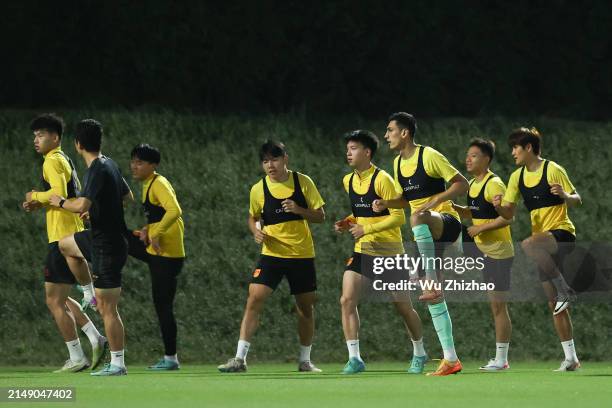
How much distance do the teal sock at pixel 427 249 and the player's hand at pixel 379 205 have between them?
443mm

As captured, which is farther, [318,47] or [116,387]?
[318,47]

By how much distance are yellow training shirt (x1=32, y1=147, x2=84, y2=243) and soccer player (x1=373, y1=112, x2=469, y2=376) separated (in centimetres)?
296

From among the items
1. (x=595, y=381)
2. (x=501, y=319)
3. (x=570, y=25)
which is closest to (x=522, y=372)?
(x=501, y=319)

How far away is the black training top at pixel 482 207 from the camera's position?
1305cm

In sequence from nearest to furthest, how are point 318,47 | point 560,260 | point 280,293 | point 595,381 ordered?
point 595,381 < point 560,260 < point 280,293 < point 318,47

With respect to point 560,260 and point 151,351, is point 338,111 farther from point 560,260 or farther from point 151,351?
point 560,260

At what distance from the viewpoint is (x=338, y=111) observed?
67.3 feet

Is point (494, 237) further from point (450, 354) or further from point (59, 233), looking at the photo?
point (59, 233)

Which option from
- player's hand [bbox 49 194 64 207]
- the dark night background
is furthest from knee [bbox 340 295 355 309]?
the dark night background

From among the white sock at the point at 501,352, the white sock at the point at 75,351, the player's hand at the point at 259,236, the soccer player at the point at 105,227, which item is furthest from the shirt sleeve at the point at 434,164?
the white sock at the point at 75,351

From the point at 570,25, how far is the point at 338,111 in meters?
4.00

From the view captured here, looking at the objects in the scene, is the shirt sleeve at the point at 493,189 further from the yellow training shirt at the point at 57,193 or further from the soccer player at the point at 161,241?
the yellow training shirt at the point at 57,193

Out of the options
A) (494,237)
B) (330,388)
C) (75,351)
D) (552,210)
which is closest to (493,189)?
(494,237)

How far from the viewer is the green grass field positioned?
8.98 meters
